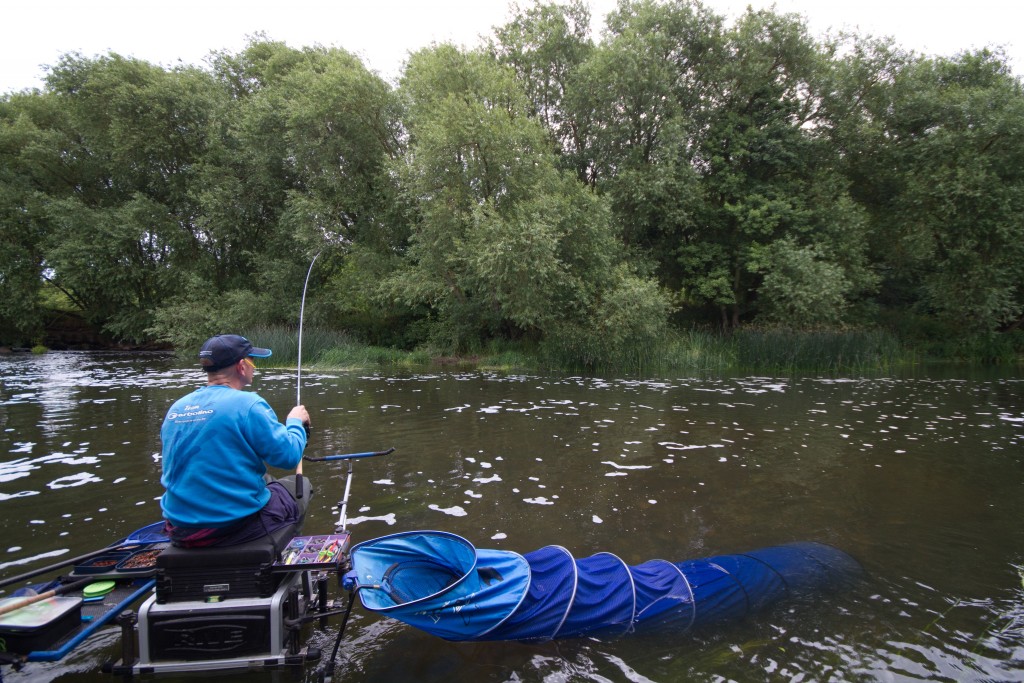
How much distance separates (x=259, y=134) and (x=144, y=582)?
29.5 metres

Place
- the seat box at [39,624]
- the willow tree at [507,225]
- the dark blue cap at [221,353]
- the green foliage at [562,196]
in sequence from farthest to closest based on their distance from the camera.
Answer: the green foliage at [562,196], the willow tree at [507,225], the dark blue cap at [221,353], the seat box at [39,624]

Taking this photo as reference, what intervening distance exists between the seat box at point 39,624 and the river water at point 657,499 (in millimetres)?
558

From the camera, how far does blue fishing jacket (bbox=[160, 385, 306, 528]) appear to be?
11.0ft

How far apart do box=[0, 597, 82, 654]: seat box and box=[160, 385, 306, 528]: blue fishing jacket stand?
2.14ft

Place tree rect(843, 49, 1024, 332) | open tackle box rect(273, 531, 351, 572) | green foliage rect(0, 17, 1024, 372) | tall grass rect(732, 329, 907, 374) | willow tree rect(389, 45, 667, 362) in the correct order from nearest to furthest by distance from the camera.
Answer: open tackle box rect(273, 531, 351, 572) < tall grass rect(732, 329, 907, 374) < willow tree rect(389, 45, 667, 362) < green foliage rect(0, 17, 1024, 372) < tree rect(843, 49, 1024, 332)

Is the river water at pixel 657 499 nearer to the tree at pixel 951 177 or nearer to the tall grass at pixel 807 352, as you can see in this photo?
the tall grass at pixel 807 352

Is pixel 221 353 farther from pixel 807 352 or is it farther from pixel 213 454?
pixel 807 352

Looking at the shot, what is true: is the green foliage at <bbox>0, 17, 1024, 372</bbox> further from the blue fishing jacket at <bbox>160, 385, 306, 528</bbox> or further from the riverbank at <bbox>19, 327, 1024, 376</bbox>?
the blue fishing jacket at <bbox>160, 385, 306, 528</bbox>

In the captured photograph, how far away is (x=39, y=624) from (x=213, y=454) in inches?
44.3

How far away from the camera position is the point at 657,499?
650cm

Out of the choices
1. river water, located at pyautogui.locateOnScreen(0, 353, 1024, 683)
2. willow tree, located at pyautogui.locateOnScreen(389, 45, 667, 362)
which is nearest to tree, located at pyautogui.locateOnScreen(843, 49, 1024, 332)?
river water, located at pyautogui.locateOnScreen(0, 353, 1024, 683)

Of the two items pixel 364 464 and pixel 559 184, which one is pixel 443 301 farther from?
pixel 364 464

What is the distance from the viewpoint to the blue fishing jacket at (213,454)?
3357 millimetres

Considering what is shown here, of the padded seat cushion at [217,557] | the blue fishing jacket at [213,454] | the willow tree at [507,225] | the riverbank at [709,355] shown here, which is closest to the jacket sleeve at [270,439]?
the blue fishing jacket at [213,454]
